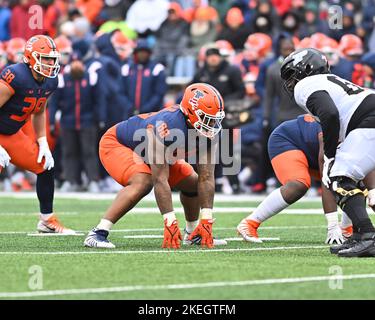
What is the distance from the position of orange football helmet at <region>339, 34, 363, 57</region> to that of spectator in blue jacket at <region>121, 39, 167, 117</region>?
295 centimetres

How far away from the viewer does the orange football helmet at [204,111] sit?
29.1 ft

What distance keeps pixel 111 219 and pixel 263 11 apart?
11820mm

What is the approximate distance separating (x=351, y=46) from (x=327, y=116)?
9.04 m

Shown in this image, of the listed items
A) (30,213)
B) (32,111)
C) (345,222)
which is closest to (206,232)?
(345,222)

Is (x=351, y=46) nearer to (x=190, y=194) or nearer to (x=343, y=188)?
(x=190, y=194)

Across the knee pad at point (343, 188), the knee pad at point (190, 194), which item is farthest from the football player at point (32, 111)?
the knee pad at point (343, 188)

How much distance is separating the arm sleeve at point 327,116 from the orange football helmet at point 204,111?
3.05ft

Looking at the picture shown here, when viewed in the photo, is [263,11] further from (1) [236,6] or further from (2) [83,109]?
(2) [83,109]

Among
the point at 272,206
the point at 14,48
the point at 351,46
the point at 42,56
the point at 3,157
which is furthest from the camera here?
the point at 14,48

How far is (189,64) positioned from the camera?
20.5 meters

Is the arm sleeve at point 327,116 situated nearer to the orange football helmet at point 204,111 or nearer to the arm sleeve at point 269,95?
the orange football helmet at point 204,111

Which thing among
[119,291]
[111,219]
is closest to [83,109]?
[111,219]

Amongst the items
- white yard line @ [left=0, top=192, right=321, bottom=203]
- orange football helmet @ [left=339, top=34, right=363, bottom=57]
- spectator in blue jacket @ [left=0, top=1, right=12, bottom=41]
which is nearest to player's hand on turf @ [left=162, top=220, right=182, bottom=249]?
white yard line @ [left=0, top=192, right=321, bottom=203]

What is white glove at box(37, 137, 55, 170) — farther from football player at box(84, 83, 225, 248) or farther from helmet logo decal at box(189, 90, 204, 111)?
helmet logo decal at box(189, 90, 204, 111)
